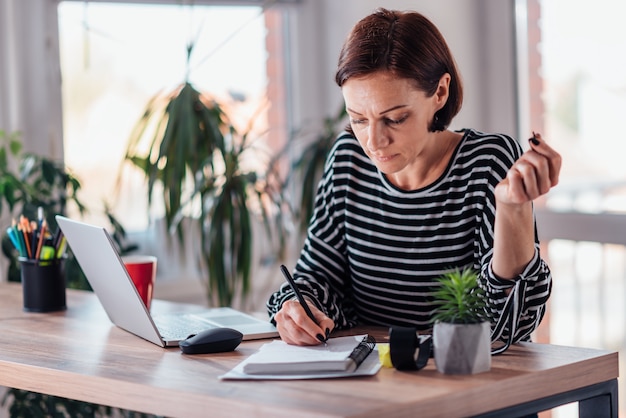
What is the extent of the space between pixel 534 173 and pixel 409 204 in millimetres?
492

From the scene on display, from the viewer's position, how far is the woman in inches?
60.7

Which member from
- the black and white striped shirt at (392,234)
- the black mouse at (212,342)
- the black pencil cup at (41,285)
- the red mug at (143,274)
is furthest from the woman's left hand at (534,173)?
the black pencil cup at (41,285)

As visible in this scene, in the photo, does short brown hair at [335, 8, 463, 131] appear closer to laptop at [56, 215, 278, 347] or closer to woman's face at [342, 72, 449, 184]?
woman's face at [342, 72, 449, 184]

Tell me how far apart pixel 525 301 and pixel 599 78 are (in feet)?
5.66

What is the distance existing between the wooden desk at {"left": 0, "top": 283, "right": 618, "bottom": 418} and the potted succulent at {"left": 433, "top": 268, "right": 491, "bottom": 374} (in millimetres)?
22

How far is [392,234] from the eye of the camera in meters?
1.91

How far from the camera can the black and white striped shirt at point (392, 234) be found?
5.96 feet

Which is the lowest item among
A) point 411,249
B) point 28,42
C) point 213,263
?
point 213,263

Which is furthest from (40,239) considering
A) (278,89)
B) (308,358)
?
(278,89)

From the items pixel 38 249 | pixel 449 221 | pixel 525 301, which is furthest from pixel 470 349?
pixel 38 249

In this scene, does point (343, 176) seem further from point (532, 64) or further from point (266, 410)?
point (532, 64)

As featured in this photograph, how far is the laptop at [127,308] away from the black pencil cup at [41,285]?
0.75 feet

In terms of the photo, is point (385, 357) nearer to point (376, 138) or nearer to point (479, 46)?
point (376, 138)

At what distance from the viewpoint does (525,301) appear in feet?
5.12
